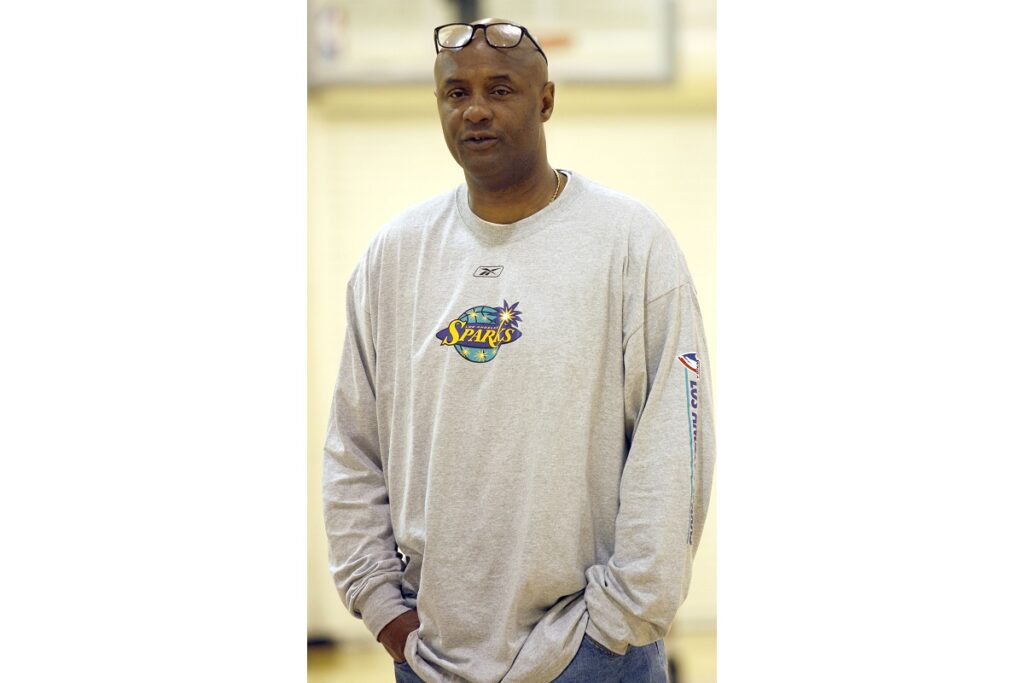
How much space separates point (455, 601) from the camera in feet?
5.33

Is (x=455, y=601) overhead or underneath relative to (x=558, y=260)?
underneath

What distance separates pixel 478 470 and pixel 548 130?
4.24 ft

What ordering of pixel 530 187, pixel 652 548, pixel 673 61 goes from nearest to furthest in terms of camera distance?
pixel 652 548, pixel 530 187, pixel 673 61

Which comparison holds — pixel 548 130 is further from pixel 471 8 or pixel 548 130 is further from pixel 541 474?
pixel 541 474

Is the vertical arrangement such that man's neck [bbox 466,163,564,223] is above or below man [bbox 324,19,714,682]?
above

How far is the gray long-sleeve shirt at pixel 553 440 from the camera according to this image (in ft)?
5.10

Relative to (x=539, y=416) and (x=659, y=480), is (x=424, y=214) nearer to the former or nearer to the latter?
(x=539, y=416)

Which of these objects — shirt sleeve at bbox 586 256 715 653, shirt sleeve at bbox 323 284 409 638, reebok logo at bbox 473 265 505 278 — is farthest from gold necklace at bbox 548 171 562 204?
shirt sleeve at bbox 323 284 409 638

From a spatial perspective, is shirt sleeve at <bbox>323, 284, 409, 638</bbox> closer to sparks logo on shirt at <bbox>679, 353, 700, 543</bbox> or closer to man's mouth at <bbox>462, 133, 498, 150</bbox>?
man's mouth at <bbox>462, 133, 498, 150</bbox>

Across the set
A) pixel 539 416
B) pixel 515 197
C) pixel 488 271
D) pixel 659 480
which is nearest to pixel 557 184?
pixel 515 197

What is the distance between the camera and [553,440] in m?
1.58

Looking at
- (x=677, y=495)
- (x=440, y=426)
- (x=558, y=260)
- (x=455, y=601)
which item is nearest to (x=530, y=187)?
(x=558, y=260)

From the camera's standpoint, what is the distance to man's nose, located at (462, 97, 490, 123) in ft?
5.18

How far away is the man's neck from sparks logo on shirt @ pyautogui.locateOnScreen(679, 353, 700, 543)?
341 millimetres
